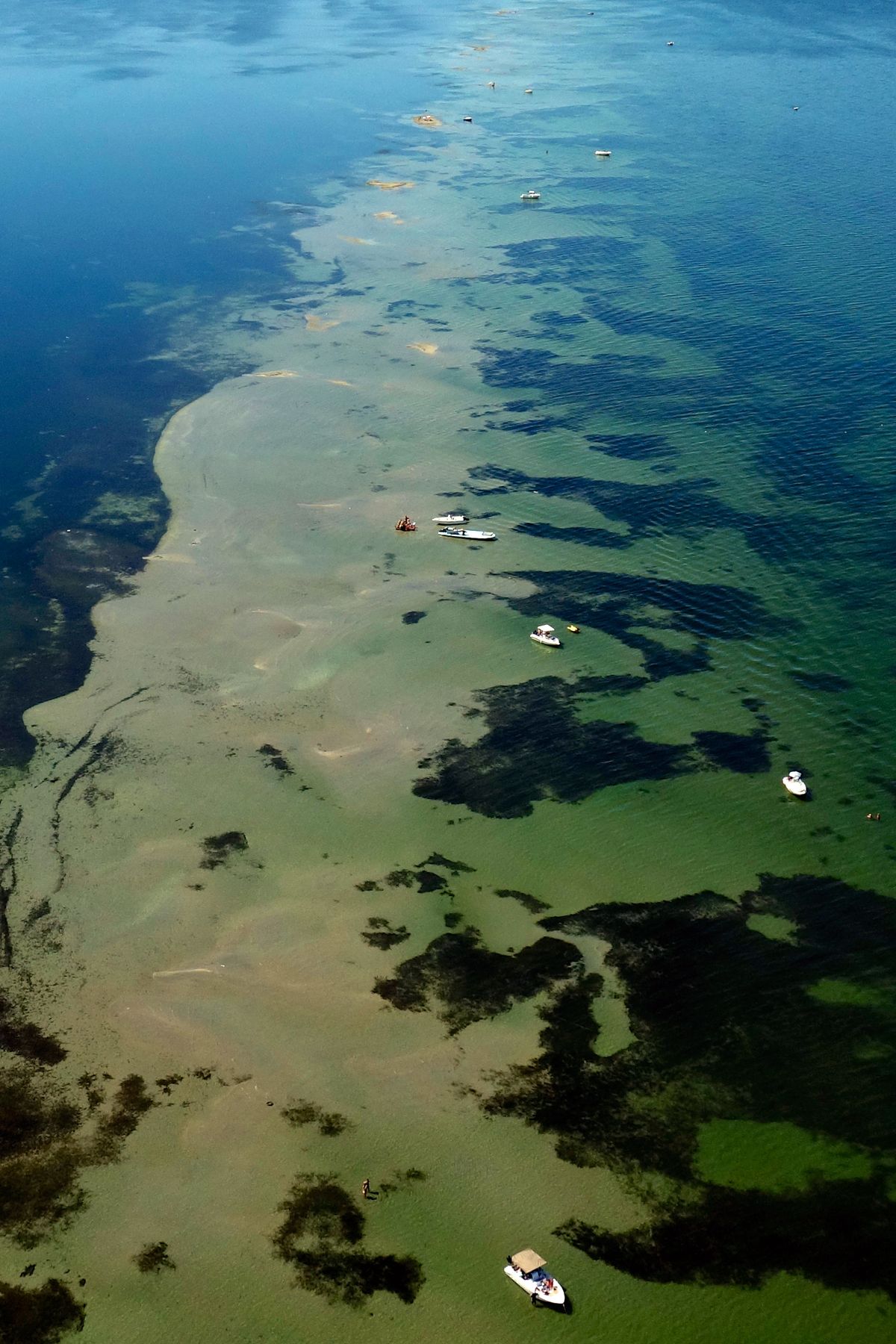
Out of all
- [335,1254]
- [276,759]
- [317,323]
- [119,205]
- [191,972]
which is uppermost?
[119,205]

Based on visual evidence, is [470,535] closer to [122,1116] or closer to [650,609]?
[650,609]

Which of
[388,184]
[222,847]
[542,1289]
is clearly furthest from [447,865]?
[388,184]

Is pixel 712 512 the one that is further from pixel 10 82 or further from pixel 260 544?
pixel 10 82

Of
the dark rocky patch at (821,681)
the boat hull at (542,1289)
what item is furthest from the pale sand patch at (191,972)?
the dark rocky patch at (821,681)

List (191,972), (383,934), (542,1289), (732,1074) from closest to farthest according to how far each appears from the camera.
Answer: (542,1289) < (732,1074) < (191,972) < (383,934)

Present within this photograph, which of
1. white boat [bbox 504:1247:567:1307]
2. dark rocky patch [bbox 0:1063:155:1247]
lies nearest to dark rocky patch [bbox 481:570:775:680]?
white boat [bbox 504:1247:567:1307]

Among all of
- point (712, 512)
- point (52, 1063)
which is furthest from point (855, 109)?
point (52, 1063)

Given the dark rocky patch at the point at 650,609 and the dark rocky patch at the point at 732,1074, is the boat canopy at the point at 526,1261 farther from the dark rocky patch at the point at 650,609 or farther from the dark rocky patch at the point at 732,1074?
the dark rocky patch at the point at 650,609
